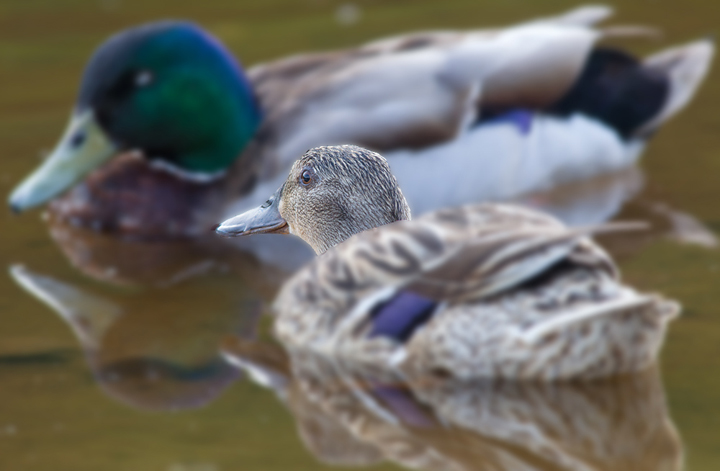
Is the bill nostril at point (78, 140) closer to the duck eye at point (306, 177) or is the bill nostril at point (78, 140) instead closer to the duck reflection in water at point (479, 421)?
the duck reflection in water at point (479, 421)

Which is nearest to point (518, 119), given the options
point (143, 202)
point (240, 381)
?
point (143, 202)

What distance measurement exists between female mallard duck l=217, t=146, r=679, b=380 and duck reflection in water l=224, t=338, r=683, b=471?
0.32ft

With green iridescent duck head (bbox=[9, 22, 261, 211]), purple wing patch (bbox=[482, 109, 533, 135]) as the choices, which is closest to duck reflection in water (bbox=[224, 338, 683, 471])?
green iridescent duck head (bbox=[9, 22, 261, 211])

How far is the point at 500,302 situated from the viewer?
4395mm

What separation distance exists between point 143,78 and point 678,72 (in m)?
3.34

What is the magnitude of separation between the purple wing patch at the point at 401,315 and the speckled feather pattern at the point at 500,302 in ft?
0.10

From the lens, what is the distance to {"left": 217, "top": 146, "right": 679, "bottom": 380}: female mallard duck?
436cm

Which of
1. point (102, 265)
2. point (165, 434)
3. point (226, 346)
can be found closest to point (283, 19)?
point (102, 265)

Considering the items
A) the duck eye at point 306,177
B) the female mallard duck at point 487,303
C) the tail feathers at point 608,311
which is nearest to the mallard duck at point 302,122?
the female mallard duck at point 487,303

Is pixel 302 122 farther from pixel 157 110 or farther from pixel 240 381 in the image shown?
pixel 240 381

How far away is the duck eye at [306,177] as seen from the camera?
267 centimetres

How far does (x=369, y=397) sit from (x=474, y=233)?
0.75 meters

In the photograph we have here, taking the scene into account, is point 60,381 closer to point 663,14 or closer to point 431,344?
point 431,344

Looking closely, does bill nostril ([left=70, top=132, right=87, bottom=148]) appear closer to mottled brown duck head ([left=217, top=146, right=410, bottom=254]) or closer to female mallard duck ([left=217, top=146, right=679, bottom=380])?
female mallard duck ([left=217, top=146, right=679, bottom=380])
